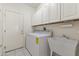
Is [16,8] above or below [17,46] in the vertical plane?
above

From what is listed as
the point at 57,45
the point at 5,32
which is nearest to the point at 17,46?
the point at 5,32

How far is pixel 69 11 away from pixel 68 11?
0.02 meters

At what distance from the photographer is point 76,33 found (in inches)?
53.2

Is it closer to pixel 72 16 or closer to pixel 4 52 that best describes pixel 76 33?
pixel 72 16

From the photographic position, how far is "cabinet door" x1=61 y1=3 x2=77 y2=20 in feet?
3.67

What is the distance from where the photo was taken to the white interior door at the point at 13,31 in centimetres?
280

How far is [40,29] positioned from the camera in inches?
114

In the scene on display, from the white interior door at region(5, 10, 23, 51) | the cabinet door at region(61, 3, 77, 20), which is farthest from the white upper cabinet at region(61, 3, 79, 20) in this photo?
the white interior door at region(5, 10, 23, 51)

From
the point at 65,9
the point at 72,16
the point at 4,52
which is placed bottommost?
the point at 4,52

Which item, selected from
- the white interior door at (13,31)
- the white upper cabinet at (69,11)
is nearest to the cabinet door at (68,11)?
the white upper cabinet at (69,11)

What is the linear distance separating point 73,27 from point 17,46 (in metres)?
2.38

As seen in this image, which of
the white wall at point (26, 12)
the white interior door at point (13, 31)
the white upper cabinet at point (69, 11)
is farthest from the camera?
the white wall at point (26, 12)

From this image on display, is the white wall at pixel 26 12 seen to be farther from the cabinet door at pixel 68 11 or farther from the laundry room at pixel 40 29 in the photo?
the cabinet door at pixel 68 11

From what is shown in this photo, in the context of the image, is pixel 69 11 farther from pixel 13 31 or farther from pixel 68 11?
pixel 13 31
